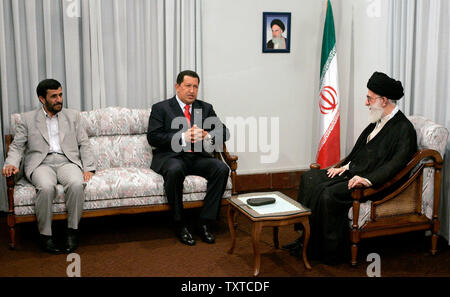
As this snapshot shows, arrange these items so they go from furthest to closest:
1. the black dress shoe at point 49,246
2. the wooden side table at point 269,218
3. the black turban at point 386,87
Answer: the black dress shoe at point 49,246, the black turban at point 386,87, the wooden side table at point 269,218

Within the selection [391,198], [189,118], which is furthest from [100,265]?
[391,198]

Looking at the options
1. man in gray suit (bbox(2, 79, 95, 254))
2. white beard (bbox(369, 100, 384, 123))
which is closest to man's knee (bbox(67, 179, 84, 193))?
man in gray suit (bbox(2, 79, 95, 254))

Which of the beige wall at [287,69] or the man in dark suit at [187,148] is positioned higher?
the beige wall at [287,69]

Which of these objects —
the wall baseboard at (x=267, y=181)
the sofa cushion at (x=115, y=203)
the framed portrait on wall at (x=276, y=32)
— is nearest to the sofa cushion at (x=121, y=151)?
the sofa cushion at (x=115, y=203)

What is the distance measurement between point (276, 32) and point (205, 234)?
7.45 ft

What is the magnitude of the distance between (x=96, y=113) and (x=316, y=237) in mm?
2105

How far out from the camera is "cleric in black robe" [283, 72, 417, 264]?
119 inches

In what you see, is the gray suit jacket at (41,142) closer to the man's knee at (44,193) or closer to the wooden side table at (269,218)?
the man's knee at (44,193)

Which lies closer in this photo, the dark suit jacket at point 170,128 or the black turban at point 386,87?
the black turban at point 386,87

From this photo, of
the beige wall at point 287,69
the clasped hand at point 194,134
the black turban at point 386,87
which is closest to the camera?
the black turban at point 386,87

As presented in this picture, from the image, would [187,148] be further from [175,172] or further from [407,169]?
[407,169]

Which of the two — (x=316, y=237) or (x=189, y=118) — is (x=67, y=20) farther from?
(x=316, y=237)

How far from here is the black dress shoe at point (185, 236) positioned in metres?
3.43

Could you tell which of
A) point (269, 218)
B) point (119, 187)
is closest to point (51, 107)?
point (119, 187)
